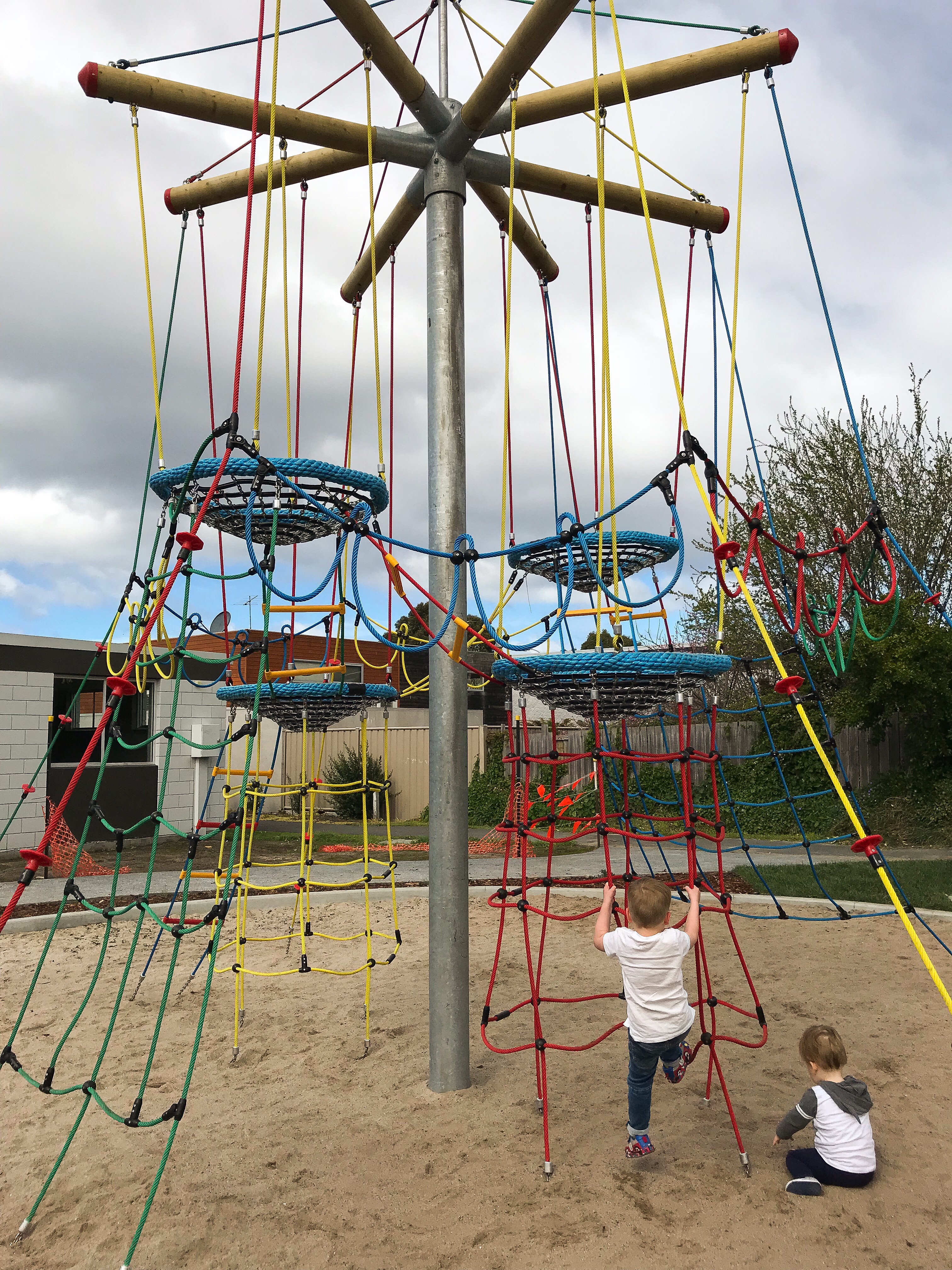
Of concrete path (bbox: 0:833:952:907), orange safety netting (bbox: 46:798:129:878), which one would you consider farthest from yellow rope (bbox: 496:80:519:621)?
orange safety netting (bbox: 46:798:129:878)

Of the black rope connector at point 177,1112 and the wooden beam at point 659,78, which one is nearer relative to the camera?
the black rope connector at point 177,1112

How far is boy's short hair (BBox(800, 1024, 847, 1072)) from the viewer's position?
3303mm

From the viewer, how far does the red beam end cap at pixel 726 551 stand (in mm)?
3328

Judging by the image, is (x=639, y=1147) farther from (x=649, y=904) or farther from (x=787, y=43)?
(x=787, y=43)

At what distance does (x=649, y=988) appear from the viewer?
11.2 feet

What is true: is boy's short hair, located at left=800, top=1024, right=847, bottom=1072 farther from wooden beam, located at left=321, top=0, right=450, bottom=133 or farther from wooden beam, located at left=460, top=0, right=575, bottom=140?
wooden beam, located at left=321, top=0, right=450, bottom=133

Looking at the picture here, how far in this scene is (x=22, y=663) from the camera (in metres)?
14.5

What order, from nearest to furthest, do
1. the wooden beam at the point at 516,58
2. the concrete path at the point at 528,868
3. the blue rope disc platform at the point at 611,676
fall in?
A: the blue rope disc platform at the point at 611,676, the wooden beam at the point at 516,58, the concrete path at the point at 528,868

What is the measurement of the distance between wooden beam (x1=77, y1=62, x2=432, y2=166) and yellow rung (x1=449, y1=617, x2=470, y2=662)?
2.42 m

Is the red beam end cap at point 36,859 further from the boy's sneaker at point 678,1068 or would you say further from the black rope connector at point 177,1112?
the boy's sneaker at point 678,1068

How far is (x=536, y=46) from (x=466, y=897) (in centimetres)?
378

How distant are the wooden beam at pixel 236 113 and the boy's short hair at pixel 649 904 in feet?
12.0

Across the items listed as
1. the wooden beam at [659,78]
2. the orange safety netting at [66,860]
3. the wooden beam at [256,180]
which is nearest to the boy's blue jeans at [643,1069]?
the wooden beam at [659,78]

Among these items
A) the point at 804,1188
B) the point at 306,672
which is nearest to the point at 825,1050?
the point at 804,1188
